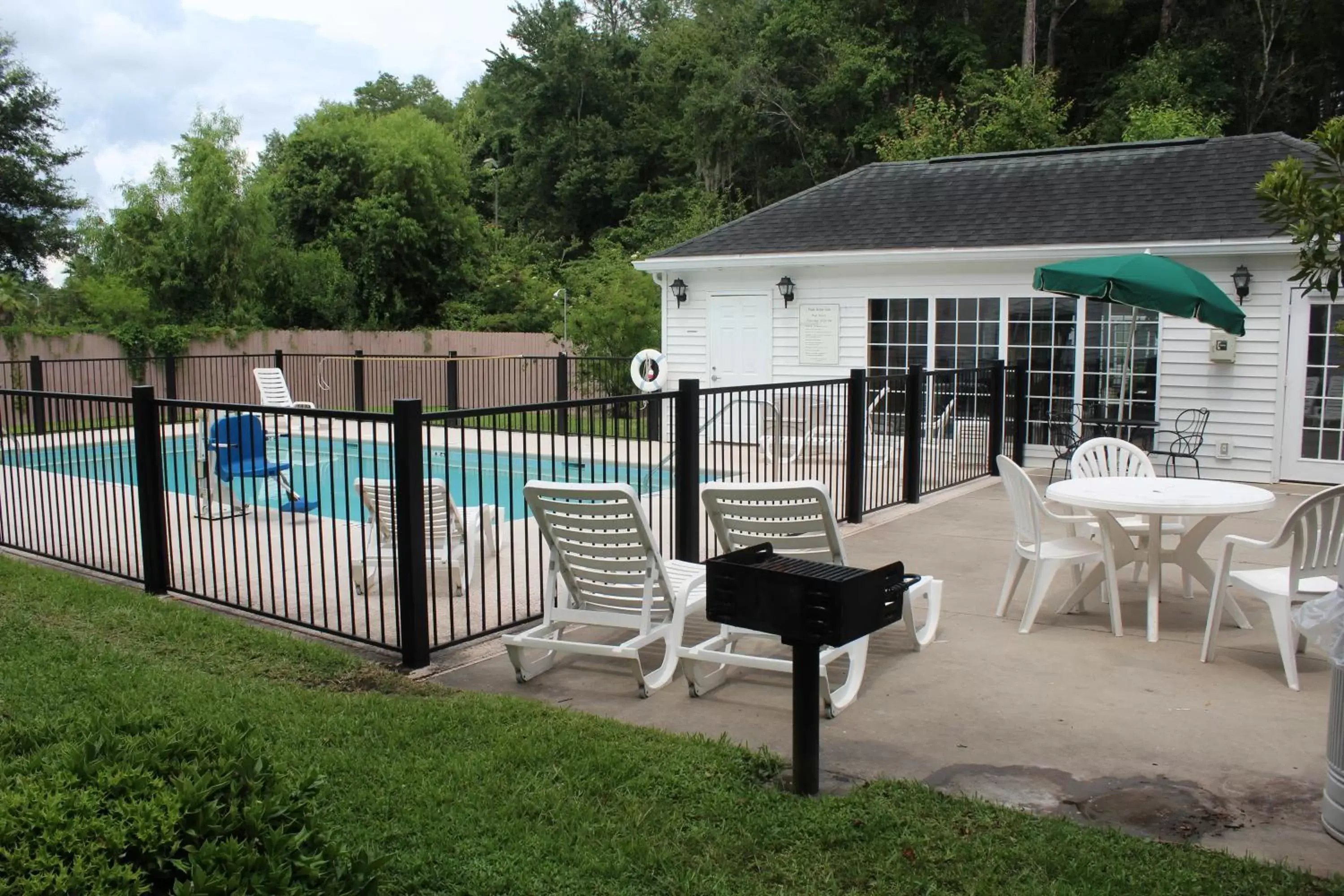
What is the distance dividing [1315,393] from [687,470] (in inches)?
335

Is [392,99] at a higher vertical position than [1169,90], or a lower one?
higher

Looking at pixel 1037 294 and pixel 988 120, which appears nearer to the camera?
pixel 1037 294

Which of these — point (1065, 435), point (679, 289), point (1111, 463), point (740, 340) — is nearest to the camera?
point (1111, 463)

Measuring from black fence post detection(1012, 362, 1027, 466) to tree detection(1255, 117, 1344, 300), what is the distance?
7.87 meters

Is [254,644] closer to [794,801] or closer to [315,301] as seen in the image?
[794,801]

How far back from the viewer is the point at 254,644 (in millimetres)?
5910

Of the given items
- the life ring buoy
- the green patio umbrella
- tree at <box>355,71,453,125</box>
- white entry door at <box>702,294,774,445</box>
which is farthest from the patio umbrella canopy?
tree at <box>355,71,453,125</box>

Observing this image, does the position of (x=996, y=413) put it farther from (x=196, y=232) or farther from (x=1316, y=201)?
(x=196, y=232)

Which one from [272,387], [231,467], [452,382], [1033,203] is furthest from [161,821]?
[452,382]

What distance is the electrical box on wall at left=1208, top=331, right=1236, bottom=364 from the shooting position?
1245 cm

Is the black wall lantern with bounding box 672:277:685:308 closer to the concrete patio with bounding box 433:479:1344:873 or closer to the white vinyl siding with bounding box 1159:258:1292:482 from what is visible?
the white vinyl siding with bounding box 1159:258:1292:482

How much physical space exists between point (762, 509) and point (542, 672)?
1364 mm

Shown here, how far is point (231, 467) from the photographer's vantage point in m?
8.79

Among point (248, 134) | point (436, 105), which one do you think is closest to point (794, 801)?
point (248, 134)
